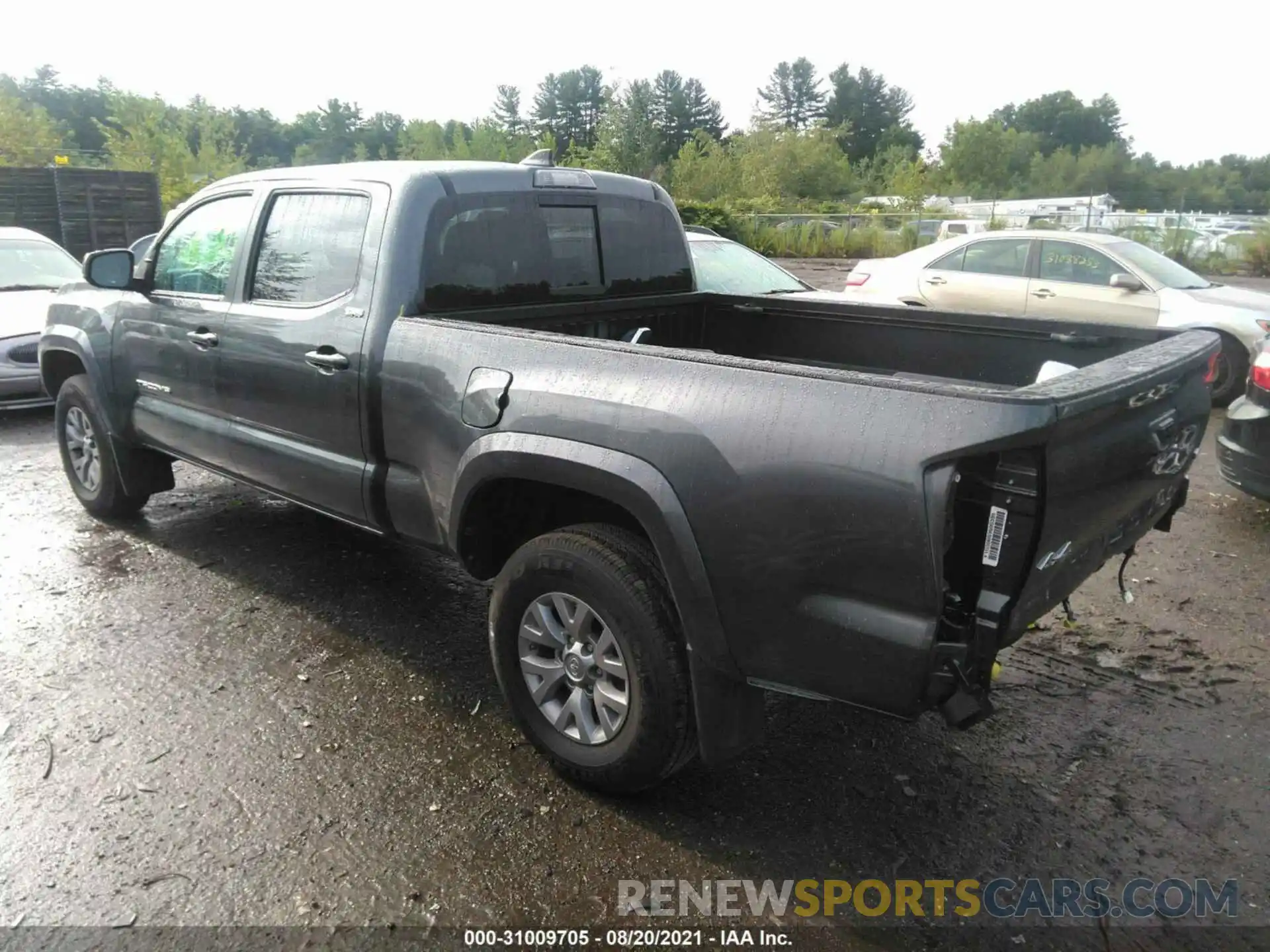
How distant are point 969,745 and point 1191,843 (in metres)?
0.75

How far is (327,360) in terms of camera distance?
3.69 meters

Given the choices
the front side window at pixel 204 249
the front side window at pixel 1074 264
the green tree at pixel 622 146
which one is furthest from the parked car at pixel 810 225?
the front side window at pixel 204 249

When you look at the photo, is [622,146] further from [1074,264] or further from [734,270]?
[734,270]

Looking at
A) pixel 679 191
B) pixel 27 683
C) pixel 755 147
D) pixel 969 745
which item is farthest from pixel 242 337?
pixel 755 147

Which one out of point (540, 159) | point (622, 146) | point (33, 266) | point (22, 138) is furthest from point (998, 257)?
point (622, 146)

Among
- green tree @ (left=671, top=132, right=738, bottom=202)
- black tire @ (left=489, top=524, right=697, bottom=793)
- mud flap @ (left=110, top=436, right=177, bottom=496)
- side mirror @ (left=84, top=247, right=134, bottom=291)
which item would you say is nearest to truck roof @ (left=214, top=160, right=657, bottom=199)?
side mirror @ (left=84, top=247, right=134, bottom=291)

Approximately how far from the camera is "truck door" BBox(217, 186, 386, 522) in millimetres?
3693

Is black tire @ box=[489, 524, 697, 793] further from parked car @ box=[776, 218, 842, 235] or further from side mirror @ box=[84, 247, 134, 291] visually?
parked car @ box=[776, 218, 842, 235]

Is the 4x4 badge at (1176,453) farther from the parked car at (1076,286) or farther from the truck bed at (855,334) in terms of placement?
the parked car at (1076,286)

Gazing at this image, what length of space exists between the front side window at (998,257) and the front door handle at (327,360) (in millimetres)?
8373

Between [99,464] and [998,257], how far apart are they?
883 centimetres

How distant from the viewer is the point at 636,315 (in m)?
4.49

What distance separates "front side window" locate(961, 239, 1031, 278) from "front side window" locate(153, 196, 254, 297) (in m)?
8.15

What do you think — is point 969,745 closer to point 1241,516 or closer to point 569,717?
point 569,717
